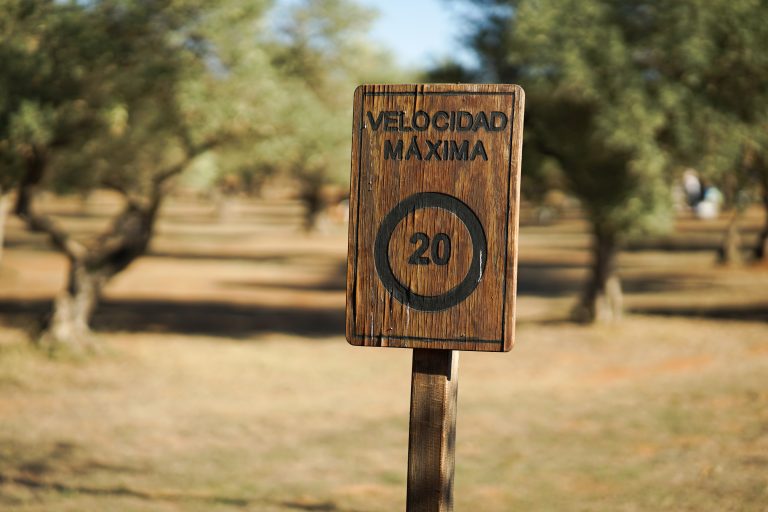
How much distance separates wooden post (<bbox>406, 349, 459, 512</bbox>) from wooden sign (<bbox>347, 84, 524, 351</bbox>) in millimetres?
138

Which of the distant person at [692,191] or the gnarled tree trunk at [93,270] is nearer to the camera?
the gnarled tree trunk at [93,270]

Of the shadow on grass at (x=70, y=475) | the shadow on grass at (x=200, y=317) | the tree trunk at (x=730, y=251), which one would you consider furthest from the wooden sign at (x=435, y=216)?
the tree trunk at (x=730, y=251)

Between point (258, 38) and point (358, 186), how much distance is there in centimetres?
1223

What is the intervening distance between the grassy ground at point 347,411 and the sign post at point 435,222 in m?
4.74

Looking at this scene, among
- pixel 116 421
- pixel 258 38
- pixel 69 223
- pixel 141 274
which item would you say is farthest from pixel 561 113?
pixel 69 223

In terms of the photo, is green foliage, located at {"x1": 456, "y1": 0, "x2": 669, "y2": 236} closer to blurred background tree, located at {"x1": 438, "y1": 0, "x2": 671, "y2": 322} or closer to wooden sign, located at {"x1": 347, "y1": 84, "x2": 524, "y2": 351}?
blurred background tree, located at {"x1": 438, "y1": 0, "x2": 671, "y2": 322}

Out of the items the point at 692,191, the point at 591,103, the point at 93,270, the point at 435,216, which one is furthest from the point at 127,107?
the point at 692,191

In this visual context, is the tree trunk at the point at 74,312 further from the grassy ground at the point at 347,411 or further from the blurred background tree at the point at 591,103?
the blurred background tree at the point at 591,103

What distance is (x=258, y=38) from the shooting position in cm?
1445

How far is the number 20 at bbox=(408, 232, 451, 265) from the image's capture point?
2801 mm

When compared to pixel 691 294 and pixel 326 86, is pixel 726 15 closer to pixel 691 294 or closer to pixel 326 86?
pixel 691 294

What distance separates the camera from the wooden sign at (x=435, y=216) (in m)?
2.76

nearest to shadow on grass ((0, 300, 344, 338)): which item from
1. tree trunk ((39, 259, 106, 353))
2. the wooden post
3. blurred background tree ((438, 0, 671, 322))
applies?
tree trunk ((39, 259, 106, 353))

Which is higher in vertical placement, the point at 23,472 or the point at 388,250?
the point at 388,250
